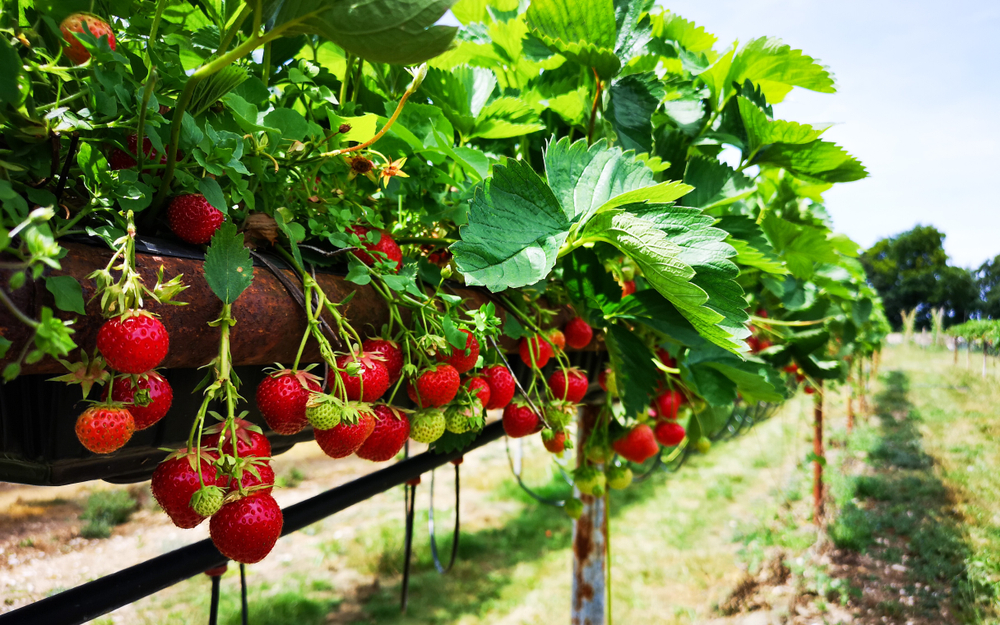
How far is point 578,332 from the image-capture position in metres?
0.79

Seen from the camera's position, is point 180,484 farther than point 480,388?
No

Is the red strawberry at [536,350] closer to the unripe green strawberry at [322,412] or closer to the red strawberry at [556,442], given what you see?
the red strawberry at [556,442]

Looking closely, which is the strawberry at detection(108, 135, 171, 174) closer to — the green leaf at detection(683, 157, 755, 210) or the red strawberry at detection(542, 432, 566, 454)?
the red strawberry at detection(542, 432, 566, 454)

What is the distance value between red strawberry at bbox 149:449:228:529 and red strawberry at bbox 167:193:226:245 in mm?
152

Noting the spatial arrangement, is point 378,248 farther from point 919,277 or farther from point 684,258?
point 919,277

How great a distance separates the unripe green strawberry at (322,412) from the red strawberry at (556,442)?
0.32 m

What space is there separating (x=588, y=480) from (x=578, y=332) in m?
0.45

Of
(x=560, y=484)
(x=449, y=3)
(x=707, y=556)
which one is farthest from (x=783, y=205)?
(x=560, y=484)

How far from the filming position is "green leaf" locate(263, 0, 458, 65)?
300 millimetres

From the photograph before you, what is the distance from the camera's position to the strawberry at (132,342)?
30cm

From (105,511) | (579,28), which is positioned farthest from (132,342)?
(105,511)

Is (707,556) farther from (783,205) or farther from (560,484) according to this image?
(783,205)

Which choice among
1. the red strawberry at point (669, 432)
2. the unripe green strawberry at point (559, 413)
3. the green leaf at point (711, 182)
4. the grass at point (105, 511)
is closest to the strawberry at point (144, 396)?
the unripe green strawberry at point (559, 413)

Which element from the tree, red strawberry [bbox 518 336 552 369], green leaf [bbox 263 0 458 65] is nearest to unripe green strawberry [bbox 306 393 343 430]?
green leaf [bbox 263 0 458 65]
